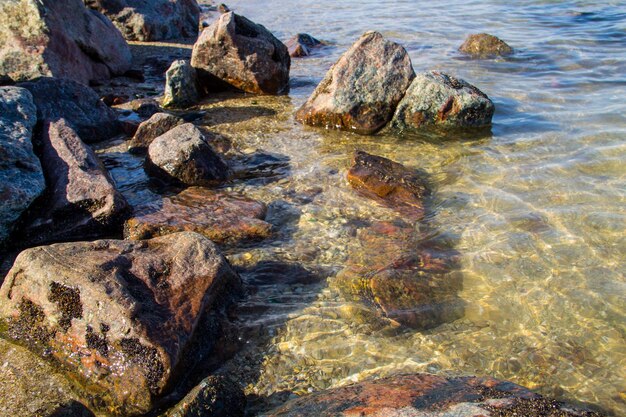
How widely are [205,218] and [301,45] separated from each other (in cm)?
974

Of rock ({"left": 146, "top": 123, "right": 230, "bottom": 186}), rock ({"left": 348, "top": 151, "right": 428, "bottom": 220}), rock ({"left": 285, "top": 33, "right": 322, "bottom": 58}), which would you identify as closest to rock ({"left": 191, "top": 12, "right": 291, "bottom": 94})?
rock ({"left": 285, "top": 33, "right": 322, "bottom": 58})

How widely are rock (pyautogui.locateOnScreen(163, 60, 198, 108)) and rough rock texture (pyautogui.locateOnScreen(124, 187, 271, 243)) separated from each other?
408 cm

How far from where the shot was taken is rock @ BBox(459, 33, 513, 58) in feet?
40.0

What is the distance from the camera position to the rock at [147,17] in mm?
14469

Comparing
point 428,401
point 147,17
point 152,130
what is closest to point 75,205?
point 152,130

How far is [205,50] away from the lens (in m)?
10.1

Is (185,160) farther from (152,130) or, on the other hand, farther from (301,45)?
(301,45)

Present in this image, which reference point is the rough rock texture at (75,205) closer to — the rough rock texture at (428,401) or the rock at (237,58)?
the rough rock texture at (428,401)

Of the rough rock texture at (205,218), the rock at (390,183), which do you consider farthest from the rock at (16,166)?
the rock at (390,183)

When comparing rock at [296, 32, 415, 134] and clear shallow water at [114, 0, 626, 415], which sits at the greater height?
rock at [296, 32, 415, 134]

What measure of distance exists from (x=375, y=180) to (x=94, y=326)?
12.0ft

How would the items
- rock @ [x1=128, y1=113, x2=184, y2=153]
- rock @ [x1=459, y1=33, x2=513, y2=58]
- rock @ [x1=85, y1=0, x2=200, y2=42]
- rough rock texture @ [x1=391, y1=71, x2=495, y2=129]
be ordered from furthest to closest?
rock @ [x1=85, y1=0, x2=200, y2=42] → rock @ [x1=459, y1=33, x2=513, y2=58] → rough rock texture @ [x1=391, y1=71, x2=495, y2=129] → rock @ [x1=128, y1=113, x2=184, y2=153]

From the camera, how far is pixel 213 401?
124 inches

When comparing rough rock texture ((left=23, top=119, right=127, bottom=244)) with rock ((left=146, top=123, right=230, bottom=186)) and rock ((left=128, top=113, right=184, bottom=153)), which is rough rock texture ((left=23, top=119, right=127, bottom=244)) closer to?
rock ((left=146, top=123, right=230, bottom=186))
